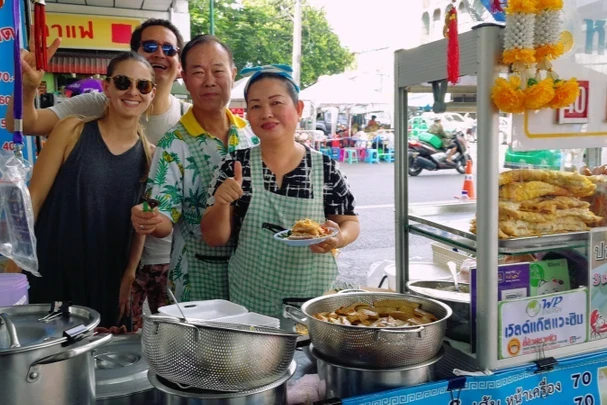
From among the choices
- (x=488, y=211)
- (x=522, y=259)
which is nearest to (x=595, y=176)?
(x=522, y=259)

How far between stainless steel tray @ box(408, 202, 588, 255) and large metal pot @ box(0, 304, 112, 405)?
924 millimetres

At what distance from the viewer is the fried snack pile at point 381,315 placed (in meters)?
1.38

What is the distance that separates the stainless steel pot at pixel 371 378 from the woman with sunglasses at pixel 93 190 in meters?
1.40

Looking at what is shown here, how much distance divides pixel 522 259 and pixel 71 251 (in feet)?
5.87

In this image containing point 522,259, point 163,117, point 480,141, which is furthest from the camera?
point 163,117

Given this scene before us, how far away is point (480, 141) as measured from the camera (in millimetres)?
1347

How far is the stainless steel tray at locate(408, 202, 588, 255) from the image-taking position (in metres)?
1.40

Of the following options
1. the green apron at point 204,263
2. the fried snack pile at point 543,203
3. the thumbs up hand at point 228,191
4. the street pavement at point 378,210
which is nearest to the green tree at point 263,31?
the street pavement at point 378,210

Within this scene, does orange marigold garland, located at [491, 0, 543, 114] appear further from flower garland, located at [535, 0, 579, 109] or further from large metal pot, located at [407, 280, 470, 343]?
large metal pot, located at [407, 280, 470, 343]

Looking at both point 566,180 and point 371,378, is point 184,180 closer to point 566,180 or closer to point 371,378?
point 371,378

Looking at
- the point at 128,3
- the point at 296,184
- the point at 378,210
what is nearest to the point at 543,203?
the point at 296,184

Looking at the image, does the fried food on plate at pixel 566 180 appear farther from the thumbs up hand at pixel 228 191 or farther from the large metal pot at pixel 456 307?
the thumbs up hand at pixel 228 191

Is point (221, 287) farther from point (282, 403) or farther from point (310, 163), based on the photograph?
point (282, 403)

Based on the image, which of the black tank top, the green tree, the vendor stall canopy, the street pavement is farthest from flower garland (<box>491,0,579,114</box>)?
the green tree
